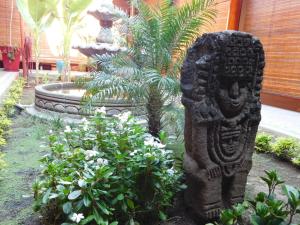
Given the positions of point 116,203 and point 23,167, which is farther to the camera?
point 23,167

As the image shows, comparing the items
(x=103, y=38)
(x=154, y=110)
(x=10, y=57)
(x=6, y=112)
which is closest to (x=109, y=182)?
(x=154, y=110)

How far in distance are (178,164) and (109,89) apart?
1.27 meters

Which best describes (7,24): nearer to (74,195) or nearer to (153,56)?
(153,56)

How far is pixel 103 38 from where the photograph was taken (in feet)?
21.0

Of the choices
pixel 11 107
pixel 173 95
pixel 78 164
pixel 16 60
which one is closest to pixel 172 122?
pixel 173 95

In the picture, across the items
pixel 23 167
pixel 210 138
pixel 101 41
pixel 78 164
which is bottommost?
pixel 23 167

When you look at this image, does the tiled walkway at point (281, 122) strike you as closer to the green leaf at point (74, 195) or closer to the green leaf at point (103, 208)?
the green leaf at point (103, 208)

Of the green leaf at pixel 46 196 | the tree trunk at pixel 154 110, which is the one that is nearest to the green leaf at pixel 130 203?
the green leaf at pixel 46 196

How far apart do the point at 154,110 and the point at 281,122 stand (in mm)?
2647

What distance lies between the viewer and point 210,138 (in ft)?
6.93

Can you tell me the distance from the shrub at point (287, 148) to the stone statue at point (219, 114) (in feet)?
5.41

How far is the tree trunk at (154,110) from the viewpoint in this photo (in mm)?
3526

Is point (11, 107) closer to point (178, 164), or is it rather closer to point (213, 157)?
point (178, 164)

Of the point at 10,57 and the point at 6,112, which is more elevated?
the point at 10,57
